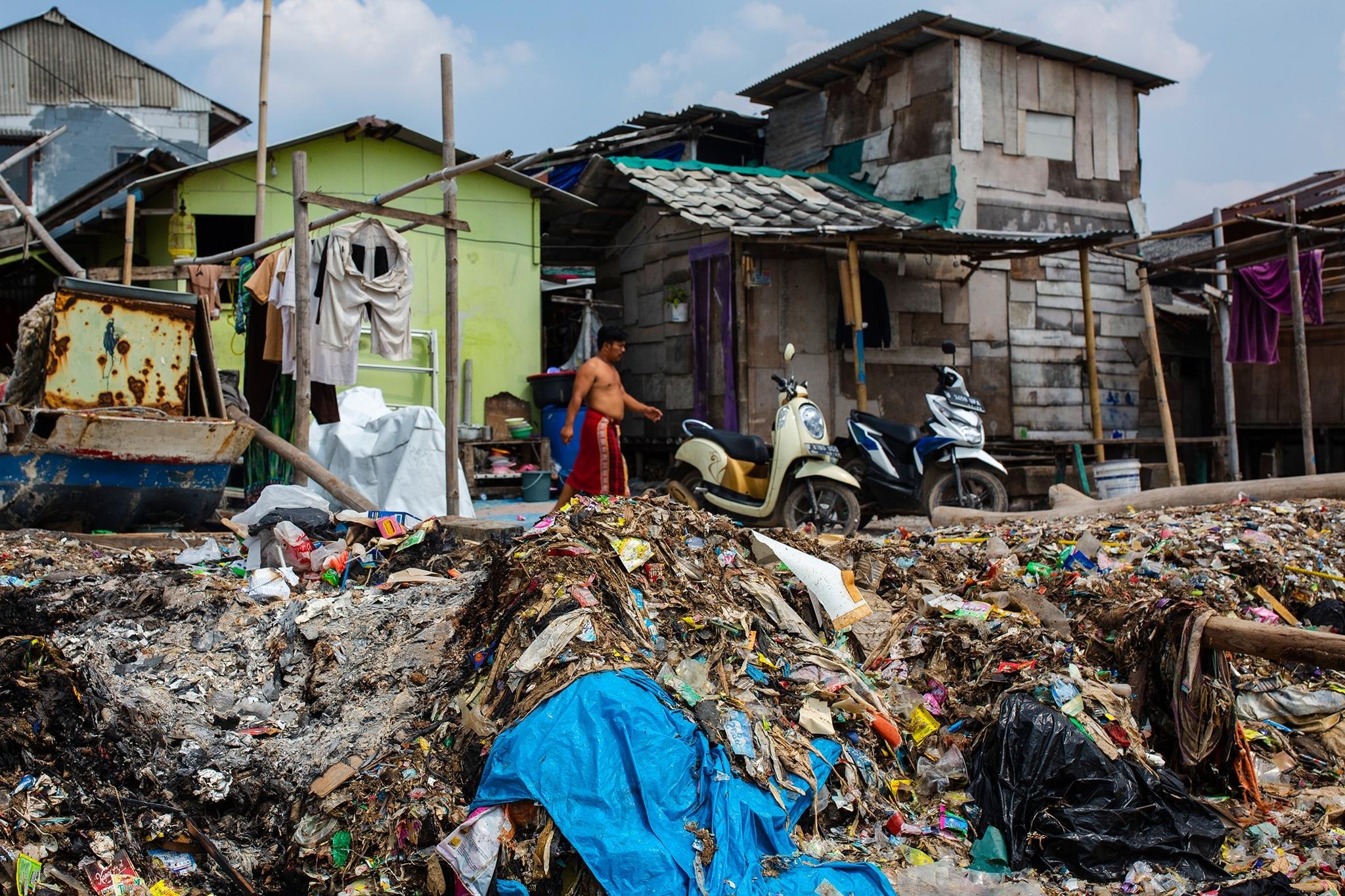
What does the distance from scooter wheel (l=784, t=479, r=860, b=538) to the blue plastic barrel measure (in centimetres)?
442

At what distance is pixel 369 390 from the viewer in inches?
426

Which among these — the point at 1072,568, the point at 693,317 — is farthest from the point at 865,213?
the point at 1072,568

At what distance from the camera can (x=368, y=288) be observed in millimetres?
8727

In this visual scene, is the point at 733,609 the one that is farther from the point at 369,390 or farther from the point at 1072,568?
the point at 369,390

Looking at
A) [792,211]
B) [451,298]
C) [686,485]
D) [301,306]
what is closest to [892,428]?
[686,485]

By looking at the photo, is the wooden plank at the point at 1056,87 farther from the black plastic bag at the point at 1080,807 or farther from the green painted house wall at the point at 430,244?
the black plastic bag at the point at 1080,807

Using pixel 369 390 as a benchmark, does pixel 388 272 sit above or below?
above

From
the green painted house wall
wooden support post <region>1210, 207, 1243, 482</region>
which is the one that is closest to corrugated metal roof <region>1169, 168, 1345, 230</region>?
wooden support post <region>1210, 207, 1243, 482</region>

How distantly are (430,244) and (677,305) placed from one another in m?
3.09

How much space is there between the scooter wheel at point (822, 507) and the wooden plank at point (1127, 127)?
933 cm

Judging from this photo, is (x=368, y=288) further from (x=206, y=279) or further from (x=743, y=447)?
(x=743, y=447)

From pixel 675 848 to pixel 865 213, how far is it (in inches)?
442

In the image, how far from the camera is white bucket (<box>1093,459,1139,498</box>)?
10898 millimetres

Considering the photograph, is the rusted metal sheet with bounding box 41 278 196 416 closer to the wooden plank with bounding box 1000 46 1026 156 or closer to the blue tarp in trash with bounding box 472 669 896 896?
the blue tarp in trash with bounding box 472 669 896 896
